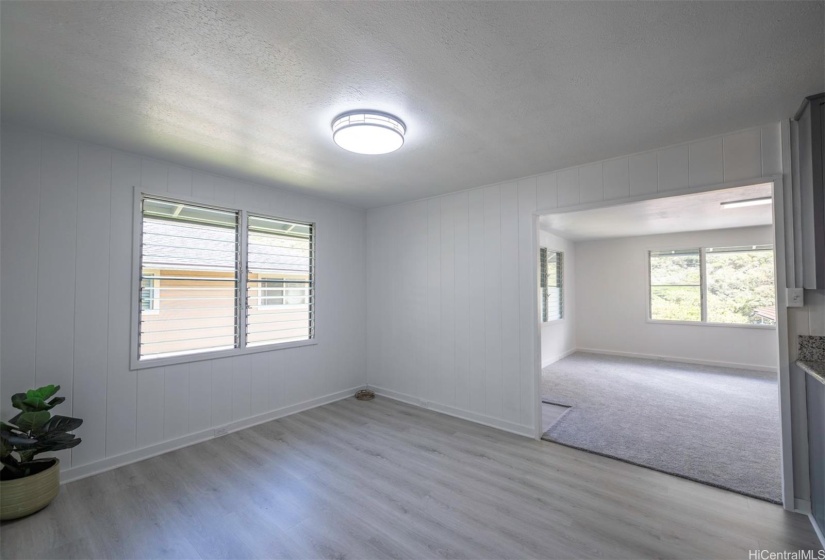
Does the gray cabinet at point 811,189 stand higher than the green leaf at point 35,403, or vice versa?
the gray cabinet at point 811,189

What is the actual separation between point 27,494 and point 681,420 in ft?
17.8

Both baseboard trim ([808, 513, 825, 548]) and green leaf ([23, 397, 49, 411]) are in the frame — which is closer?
baseboard trim ([808, 513, 825, 548])

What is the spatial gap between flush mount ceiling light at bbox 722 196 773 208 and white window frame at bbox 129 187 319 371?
201 inches

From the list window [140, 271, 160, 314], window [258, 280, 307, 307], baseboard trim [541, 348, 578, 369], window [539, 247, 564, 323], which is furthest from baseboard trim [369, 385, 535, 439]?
window [539, 247, 564, 323]

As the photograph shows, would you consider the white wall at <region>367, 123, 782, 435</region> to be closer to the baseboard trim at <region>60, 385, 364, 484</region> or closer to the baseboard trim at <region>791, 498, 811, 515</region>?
the baseboard trim at <region>60, 385, 364, 484</region>

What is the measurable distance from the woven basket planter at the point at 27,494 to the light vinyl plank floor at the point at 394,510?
0.20ft

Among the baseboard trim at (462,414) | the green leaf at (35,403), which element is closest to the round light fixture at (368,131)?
the green leaf at (35,403)

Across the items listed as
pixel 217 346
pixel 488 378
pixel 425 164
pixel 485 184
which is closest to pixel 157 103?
pixel 425 164

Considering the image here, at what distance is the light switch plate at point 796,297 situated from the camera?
2.21 meters

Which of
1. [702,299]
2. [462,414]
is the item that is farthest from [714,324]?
[462,414]

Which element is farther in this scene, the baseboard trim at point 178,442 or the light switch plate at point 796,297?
the baseboard trim at point 178,442

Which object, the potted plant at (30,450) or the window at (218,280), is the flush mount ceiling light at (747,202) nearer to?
the window at (218,280)

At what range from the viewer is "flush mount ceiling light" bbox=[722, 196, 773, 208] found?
409cm

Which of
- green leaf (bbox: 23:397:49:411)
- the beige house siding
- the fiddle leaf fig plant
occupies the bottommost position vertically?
→ the fiddle leaf fig plant
